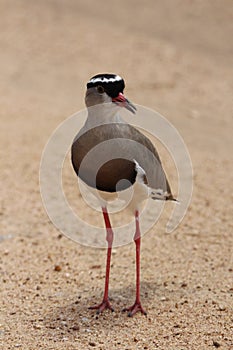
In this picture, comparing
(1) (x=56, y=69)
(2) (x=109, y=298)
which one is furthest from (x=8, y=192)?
(1) (x=56, y=69)

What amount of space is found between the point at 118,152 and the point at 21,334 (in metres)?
1.29

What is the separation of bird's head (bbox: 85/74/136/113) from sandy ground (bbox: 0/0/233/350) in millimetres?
1431

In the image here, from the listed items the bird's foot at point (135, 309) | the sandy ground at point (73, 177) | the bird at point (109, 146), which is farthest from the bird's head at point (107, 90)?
the sandy ground at point (73, 177)

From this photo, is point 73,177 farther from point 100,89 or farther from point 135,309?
point 100,89

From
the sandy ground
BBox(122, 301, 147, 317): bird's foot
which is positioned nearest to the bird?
BBox(122, 301, 147, 317): bird's foot

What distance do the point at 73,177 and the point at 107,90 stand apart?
2.90 meters

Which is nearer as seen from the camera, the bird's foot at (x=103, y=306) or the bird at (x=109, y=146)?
the bird at (x=109, y=146)

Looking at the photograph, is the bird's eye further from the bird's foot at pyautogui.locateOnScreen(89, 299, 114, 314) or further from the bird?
the bird's foot at pyautogui.locateOnScreen(89, 299, 114, 314)

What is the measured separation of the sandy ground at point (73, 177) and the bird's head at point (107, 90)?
1.43 metres

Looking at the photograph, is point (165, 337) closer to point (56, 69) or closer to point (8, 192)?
point (8, 192)

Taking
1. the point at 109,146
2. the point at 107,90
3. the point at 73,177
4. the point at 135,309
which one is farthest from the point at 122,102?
the point at 73,177

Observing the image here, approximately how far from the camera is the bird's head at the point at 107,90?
4.23 metres

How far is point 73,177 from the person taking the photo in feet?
23.1

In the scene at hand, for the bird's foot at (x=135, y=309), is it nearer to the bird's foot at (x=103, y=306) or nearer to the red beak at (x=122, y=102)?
the bird's foot at (x=103, y=306)
